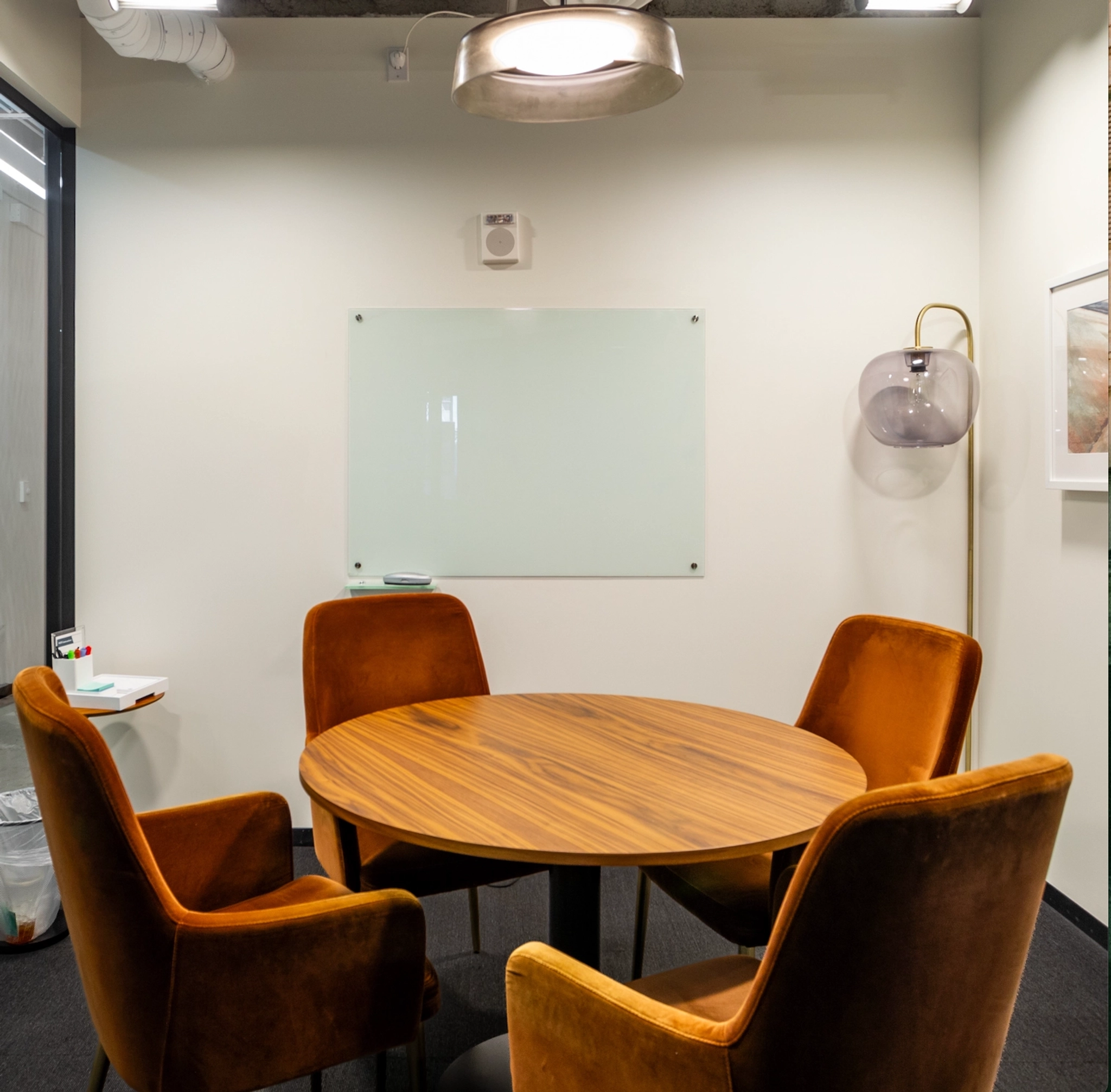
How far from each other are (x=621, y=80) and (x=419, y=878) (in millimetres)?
1858

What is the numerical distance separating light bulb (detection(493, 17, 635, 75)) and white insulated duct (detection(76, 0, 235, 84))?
1.77 m

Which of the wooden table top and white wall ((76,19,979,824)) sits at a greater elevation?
white wall ((76,19,979,824))

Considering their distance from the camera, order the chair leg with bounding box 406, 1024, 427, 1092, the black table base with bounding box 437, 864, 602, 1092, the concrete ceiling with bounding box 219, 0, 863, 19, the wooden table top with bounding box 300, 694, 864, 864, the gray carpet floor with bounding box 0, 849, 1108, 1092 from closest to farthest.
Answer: the wooden table top with bounding box 300, 694, 864, 864 → the chair leg with bounding box 406, 1024, 427, 1092 → the black table base with bounding box 437, 864, 602, 1092 → the gray carpet floor with bounding box 0, 849, 1108, 1092 → the concrete ceiling with bounding box 219, 0, 863, 19

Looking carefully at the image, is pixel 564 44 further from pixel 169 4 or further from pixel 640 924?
pixel 640 924

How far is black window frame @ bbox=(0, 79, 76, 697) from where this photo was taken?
312 centimetres

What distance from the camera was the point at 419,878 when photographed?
1914mm

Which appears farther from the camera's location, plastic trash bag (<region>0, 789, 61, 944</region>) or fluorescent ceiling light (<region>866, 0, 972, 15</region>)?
fluorescent ceiling light (<region>866, 0, 972, 15</region>)

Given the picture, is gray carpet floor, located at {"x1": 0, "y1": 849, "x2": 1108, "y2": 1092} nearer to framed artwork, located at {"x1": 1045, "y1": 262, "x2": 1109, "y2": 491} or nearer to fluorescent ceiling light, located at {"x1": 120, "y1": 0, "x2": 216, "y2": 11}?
framed artwork, located at {"x1": 1045, "y1": 262, "x2": 1109, "y2": 491}

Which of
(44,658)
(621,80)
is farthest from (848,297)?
(44,658)

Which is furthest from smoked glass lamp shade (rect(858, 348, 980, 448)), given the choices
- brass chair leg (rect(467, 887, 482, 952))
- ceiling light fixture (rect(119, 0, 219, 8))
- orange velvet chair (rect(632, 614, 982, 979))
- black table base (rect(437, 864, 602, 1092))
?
ceiling light fixture (rect(119, 0, 219, 8))

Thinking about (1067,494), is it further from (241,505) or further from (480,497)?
(241,505)

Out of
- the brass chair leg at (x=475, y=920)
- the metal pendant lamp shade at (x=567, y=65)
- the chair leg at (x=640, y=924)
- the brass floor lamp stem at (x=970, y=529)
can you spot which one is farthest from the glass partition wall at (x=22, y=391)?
the brass floor lamp stem at (x=970, y=529)

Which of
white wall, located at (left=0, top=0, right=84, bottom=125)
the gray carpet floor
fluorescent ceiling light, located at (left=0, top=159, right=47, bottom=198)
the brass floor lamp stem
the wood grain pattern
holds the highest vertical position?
white wall, located at (left=0, top=0, right=84, bottom=125)

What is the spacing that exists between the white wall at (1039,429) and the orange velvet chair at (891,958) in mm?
1805
